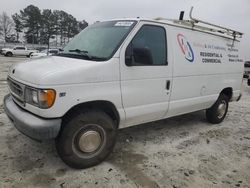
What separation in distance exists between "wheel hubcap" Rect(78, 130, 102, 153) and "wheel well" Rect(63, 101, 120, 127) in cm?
35

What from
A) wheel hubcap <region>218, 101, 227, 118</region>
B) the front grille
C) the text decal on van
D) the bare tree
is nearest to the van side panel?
the text decal on van

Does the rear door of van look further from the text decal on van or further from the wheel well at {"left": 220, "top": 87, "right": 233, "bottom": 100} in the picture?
the wheel well at {"left": 220, "top": 87, "right": 233, "bottom": 100}

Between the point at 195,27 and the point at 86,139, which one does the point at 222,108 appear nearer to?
the point at 195,27

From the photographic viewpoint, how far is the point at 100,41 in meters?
4.10

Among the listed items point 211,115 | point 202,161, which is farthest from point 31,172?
point 211,115

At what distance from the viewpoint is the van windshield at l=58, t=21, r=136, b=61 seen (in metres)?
3.82

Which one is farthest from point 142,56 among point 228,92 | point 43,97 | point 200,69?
point 228,92

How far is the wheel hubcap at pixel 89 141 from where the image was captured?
366 cm

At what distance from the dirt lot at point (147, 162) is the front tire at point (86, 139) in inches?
6.7

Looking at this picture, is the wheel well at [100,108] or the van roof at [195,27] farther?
the van roof at [195,27]

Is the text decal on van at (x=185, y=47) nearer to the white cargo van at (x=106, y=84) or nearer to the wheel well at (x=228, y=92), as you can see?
the white cargo van at (x=106, y=84)

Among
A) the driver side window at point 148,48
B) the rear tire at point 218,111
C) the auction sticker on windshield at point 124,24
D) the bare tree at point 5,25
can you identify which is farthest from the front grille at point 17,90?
the bare tree at point 5,25

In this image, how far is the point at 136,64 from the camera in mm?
3947

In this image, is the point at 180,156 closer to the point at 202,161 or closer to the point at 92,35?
the point at 202,161
